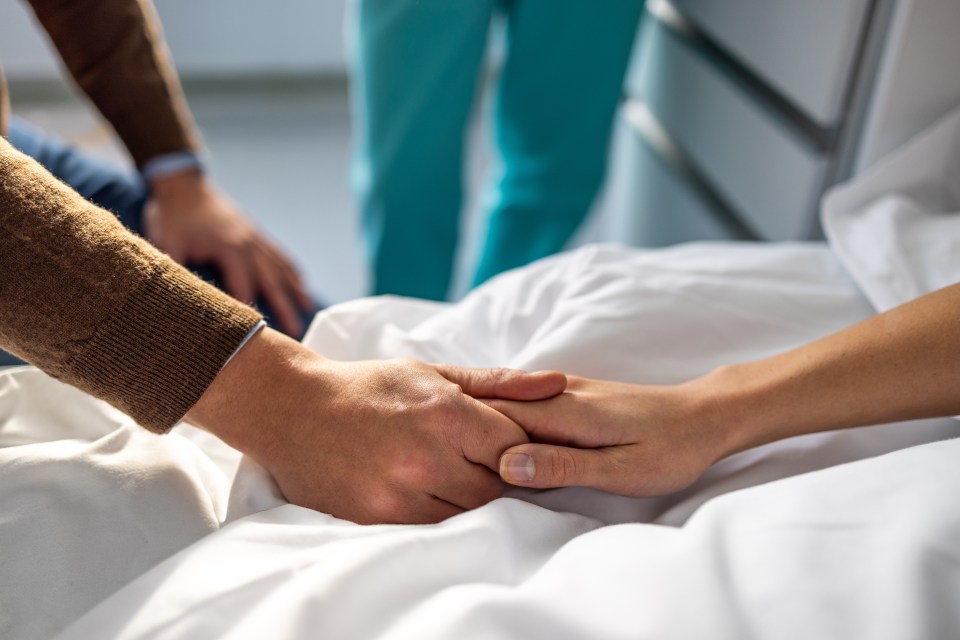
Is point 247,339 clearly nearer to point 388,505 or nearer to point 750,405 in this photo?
point 388,505

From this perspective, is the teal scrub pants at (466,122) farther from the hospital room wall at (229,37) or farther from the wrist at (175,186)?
the hospital room wall at (229,37)

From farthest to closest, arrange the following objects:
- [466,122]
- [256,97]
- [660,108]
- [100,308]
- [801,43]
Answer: [256,97] → [660,108] → [466,122] → [801,43] → [100,308]

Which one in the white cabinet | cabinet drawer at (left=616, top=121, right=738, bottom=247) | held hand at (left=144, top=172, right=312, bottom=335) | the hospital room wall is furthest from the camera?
the hospital room wall

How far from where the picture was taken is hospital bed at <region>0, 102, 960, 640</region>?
48 centimetres

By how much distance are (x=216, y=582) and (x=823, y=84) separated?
0.92 metres

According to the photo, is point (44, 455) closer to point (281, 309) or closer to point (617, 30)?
point (281, 309)

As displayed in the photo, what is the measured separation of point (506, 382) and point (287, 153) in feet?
6.13

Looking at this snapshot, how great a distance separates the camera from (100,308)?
609mm

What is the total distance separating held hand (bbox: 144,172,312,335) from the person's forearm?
2.09 feet

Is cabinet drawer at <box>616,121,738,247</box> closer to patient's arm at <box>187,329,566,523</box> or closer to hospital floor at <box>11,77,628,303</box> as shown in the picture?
hospital floor at <box>11,77,628,303</box>

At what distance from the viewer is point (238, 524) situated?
568mm

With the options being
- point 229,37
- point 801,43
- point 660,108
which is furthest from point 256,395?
point 229,37

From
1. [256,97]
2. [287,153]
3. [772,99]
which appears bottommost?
[287,153]

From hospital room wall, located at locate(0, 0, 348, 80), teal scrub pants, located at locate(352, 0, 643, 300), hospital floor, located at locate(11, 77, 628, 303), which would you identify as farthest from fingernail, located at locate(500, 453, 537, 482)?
hospital room wall, located at locate(0, 0, 348, 80)
